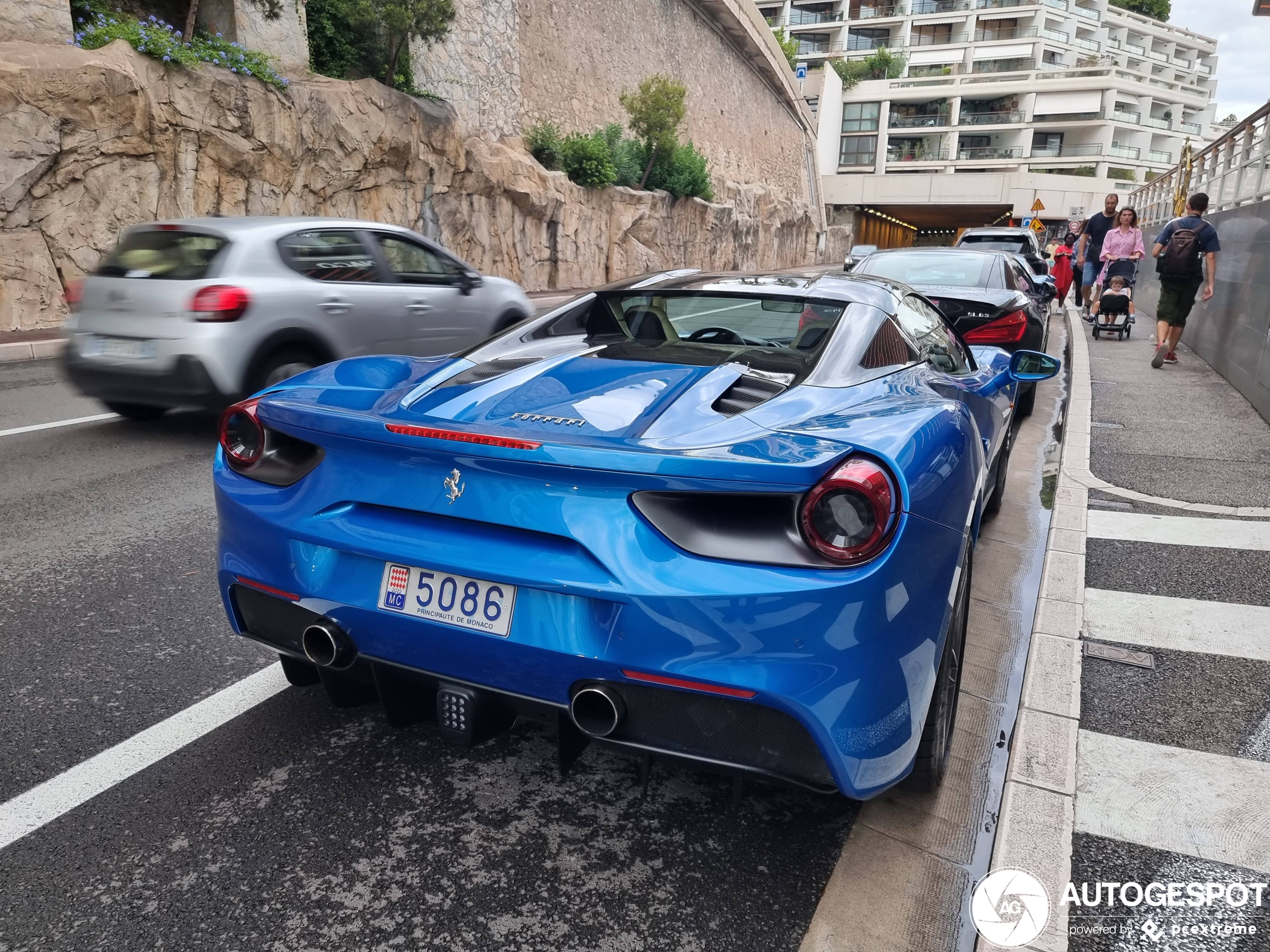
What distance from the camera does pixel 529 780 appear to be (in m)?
2.58

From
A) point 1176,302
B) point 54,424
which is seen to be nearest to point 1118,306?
point 1176,302

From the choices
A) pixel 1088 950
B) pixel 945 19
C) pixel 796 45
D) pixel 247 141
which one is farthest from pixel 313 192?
pixel 945 19

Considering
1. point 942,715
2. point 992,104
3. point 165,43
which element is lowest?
point 942,715

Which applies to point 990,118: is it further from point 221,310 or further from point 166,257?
Answer: point 221,310

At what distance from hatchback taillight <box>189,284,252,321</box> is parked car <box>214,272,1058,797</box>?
4.13m

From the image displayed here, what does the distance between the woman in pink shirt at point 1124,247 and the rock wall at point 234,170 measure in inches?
542

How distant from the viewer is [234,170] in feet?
53.0

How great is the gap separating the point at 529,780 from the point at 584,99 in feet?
107

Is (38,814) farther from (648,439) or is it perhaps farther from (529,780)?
(648,439)

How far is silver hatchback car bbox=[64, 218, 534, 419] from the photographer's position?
6285 millimetres

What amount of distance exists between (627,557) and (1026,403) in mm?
7695

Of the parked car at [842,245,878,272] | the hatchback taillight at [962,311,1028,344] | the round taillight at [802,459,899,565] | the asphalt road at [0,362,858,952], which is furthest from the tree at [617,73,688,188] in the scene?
the round taillight at [802,459,899,565]

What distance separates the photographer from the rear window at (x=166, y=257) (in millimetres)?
6430

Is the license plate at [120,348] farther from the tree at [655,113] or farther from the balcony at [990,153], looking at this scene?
the balcony at [990,153]
